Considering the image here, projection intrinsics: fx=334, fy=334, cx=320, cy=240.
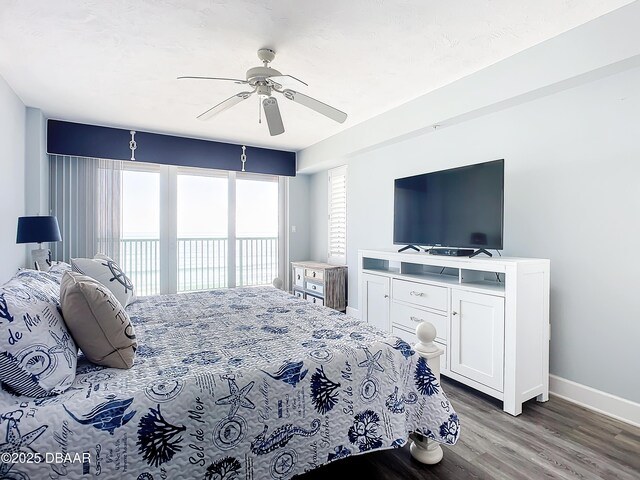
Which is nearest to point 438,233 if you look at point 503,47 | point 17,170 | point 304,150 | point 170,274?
point 503,47

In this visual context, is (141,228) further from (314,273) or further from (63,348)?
(63,348)

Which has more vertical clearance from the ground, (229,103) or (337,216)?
(229,103)

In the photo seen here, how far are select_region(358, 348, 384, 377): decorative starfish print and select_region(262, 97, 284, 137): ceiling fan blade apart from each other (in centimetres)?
176

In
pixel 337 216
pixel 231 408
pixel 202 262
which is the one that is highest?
pixel 337 216

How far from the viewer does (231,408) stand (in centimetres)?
128

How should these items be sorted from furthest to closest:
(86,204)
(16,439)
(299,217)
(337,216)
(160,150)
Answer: (299,217) < (337,216) < (160,150) < (86,204) < (16,439)

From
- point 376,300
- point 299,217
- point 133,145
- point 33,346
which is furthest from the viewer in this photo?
point 299,217

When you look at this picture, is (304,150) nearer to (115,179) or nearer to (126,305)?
(115,179)

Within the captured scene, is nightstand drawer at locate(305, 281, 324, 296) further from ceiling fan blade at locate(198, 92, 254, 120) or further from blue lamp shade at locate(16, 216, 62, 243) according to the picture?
blue lamp shade at locate(16, 216, 62, 243)

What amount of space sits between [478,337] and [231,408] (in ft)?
6.48

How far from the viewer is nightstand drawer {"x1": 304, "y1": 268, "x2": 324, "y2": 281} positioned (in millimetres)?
4844

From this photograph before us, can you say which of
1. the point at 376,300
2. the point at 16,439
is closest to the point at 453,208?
the point at 376,300

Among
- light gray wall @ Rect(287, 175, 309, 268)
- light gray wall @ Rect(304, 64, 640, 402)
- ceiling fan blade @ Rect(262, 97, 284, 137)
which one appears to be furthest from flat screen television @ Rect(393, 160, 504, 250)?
light gray wall @ Rect(287, 175, 309, 268)

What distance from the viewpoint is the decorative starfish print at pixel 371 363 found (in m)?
1.59
